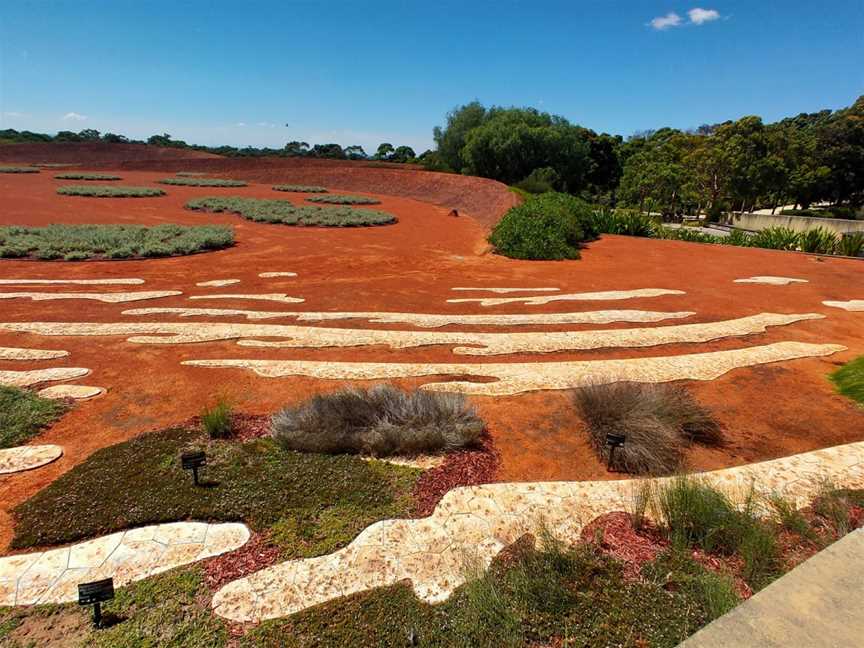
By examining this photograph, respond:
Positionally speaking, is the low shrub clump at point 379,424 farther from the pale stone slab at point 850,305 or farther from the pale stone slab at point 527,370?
the pale stone slab at point 850,305

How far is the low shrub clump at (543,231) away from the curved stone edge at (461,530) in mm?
14394

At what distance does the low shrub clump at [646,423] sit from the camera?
5305 mm

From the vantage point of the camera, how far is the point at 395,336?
9484mm

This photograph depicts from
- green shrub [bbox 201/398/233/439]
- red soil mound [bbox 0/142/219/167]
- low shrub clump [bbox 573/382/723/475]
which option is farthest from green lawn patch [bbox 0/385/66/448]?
red soil mound [bbox 0/142/219/167]

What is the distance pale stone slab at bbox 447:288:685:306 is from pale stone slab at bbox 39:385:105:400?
822 centimetres

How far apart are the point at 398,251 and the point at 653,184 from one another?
34.1 meters

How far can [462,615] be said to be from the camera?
3.19 m

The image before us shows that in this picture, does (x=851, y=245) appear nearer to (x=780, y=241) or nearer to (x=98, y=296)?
(x=780, y=241)

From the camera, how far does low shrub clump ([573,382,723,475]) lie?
530cm

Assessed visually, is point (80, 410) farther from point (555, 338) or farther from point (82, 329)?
point (555, 338)

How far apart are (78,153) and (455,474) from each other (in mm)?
78810

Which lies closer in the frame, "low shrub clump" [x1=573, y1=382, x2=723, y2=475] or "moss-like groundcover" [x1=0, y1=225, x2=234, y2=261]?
"low shrub clump" [x1=573, y1=382, x2=723, y2=475]

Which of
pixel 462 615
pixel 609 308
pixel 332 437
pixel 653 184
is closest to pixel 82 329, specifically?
pixel 332 437

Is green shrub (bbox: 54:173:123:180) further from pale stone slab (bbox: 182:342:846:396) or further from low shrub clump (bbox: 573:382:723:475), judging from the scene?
low shrub clump (bbox: 573:382:723:475)
